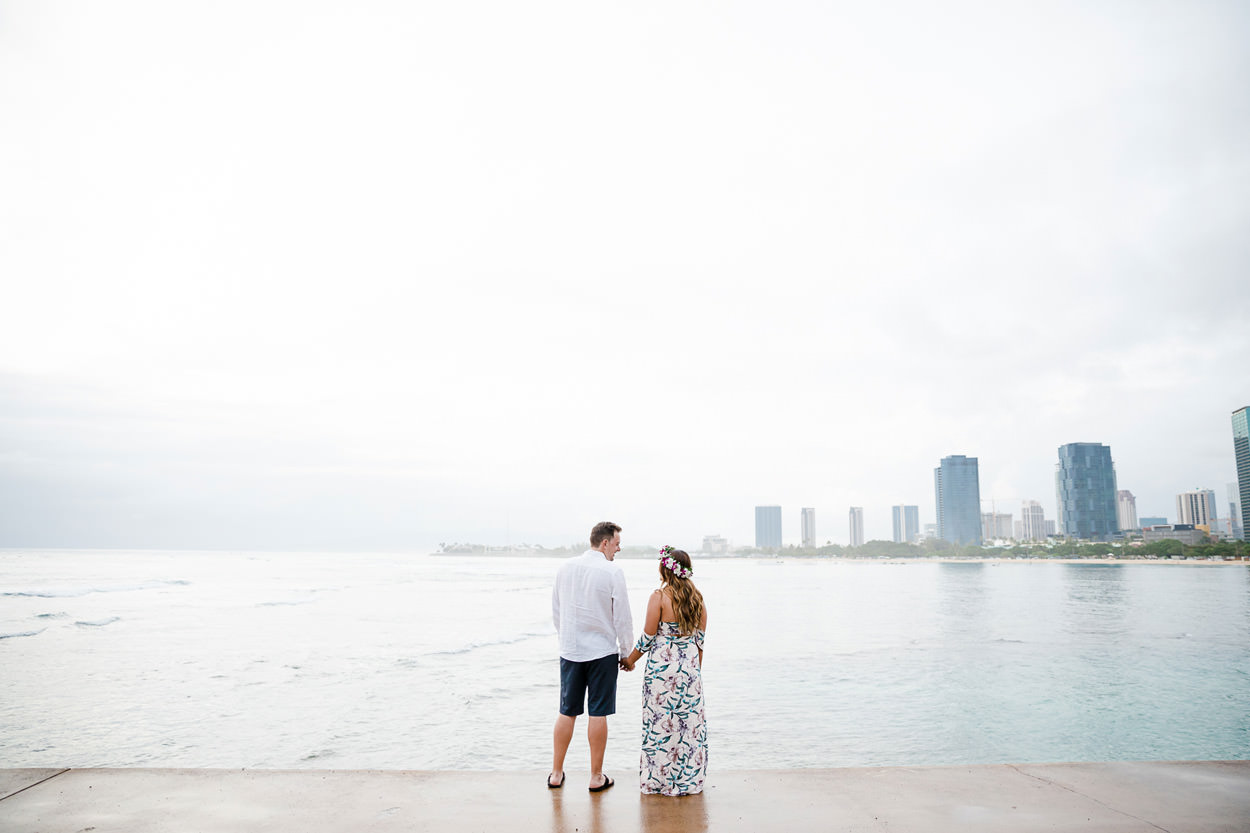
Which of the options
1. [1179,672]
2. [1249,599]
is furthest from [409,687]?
[1249,599]

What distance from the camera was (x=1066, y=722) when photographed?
1187 centimetres

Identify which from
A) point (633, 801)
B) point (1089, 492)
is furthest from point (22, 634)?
point (1089, 492)

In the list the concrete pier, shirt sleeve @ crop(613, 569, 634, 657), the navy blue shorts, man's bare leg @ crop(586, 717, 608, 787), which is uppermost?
shirt sleeve @ crop(613, 569, 634, 657)

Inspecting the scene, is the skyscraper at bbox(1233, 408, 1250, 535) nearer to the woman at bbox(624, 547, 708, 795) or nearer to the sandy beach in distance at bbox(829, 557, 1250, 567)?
the sandy beach in distance at bbox(829, 557, 1250, 567)

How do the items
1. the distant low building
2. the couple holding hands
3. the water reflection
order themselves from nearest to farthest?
the couple holding hands
the water reflection
the distant low building

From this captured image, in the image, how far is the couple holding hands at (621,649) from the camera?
487cm

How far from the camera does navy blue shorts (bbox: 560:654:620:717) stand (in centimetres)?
496

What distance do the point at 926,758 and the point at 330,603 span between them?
3109cm

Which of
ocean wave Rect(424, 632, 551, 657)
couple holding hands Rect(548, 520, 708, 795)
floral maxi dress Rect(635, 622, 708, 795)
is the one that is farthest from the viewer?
ocean wave Rect(424, 632, 551, 657)

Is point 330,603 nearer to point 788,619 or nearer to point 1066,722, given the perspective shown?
point 788,619

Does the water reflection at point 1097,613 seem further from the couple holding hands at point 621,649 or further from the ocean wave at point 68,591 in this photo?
the ocean wave at point 68,591

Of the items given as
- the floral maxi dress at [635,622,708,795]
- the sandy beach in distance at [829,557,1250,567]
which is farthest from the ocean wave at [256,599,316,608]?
the sandy beach in distance at [829,557,1250,567]

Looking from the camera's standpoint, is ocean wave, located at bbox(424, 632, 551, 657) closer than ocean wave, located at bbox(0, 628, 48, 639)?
Yes

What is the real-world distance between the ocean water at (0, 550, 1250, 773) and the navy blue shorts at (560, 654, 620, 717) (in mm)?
3670
